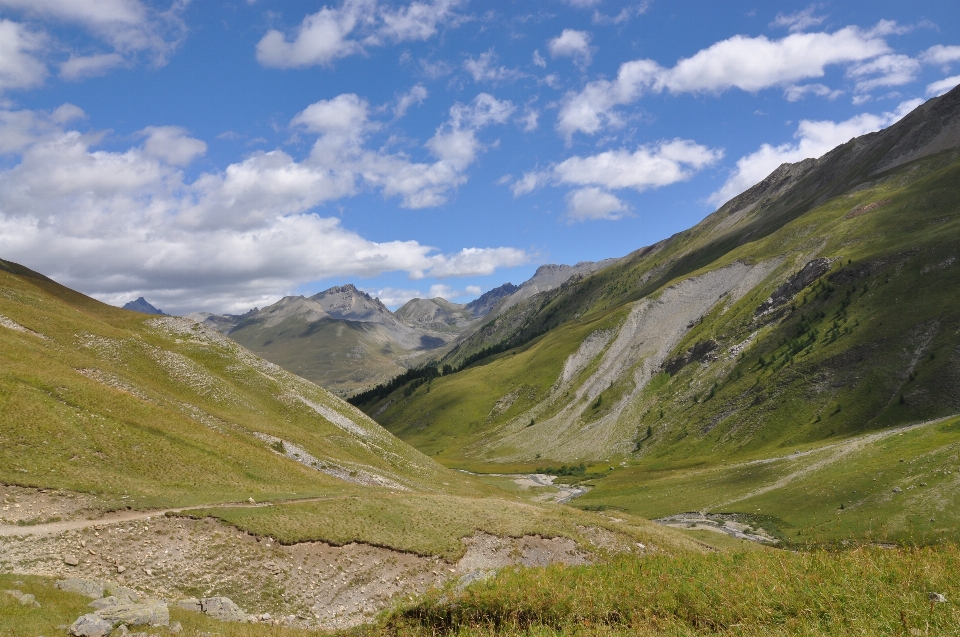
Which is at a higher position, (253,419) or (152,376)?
(152,376)

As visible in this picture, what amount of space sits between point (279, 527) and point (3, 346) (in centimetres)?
3998

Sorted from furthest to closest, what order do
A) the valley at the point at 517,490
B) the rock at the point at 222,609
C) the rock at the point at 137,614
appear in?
the rock at the point at 222,609 < the rock at the point at 137,614 < the valley at the point at 517,490

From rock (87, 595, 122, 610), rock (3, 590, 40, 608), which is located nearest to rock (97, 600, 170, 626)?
rock (87, 595, 122, 610)

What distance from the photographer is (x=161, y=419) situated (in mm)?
48344

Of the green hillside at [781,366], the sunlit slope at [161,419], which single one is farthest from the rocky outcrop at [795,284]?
the sunlit slope at [161,419]

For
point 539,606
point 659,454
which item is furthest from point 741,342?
point 539,606

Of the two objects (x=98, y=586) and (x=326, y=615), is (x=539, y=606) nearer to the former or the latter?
(x=326, y=615)

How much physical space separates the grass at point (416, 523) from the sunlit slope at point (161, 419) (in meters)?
6.48

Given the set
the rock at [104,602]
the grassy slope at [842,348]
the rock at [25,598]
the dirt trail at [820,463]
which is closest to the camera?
the rock at [25,598]

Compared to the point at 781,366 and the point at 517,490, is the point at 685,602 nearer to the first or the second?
the point at 517,490

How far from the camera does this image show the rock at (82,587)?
66.3ft

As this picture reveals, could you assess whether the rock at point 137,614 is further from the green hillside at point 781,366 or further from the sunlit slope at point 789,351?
the sunlit slope at point 789,351

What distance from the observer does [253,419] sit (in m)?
68.1

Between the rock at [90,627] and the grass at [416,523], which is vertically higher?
the rock at [90,627]
